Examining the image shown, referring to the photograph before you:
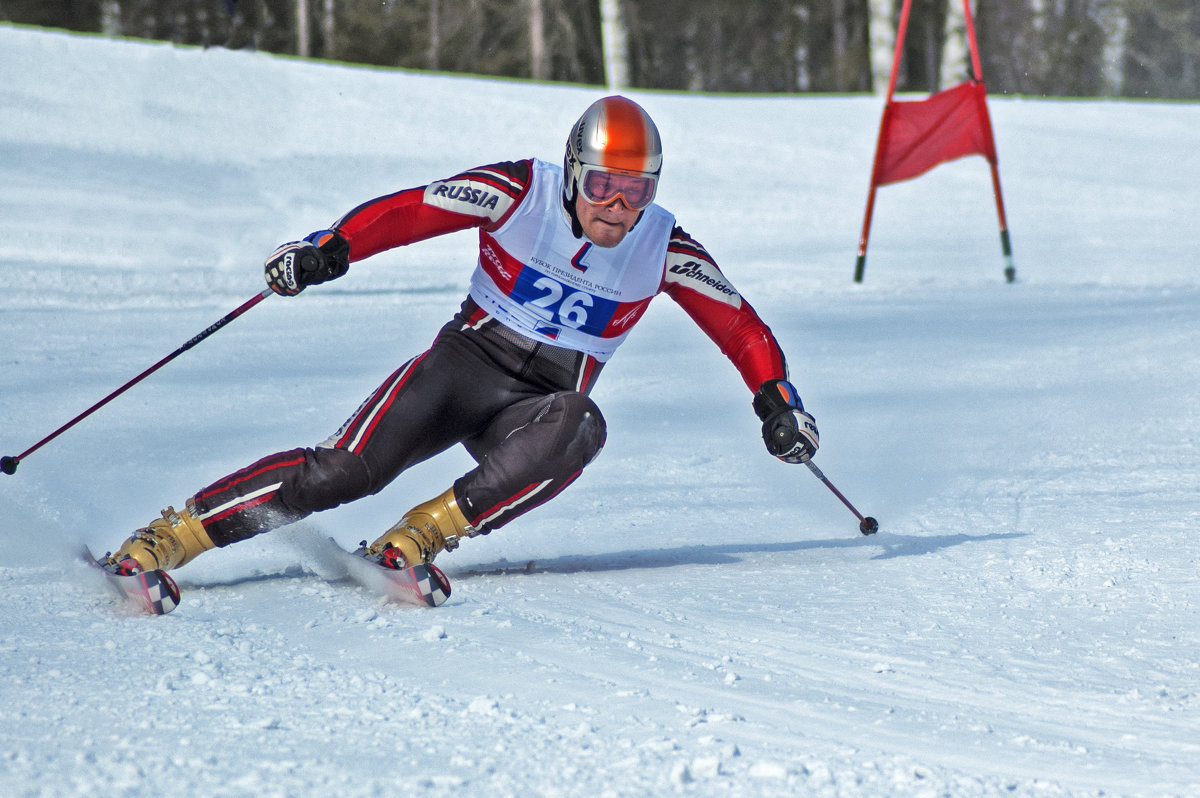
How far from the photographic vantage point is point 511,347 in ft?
11.0

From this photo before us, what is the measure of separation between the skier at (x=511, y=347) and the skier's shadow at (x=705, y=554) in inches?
12.2

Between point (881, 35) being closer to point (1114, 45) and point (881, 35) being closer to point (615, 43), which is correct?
point (615, 43)

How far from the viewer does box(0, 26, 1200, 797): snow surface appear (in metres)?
2.03

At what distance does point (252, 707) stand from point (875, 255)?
10046 millimetres

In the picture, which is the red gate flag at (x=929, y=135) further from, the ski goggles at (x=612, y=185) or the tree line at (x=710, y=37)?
the tree line at (x=710, y=37)

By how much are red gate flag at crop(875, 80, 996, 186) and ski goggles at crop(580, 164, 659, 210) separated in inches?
264

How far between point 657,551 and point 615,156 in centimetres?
116

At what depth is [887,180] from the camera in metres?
9.59

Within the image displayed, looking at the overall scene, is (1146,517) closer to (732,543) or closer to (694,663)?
(732,543)

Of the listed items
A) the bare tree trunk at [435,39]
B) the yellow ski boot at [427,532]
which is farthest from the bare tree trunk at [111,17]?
the yellow ski boot at [427,532]

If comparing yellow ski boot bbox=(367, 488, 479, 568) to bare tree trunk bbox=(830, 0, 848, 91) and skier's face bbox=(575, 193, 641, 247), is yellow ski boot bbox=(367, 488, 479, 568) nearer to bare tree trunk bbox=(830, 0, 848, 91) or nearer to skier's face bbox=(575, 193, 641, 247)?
skier's face bbox=(575, 193, 641, 247)

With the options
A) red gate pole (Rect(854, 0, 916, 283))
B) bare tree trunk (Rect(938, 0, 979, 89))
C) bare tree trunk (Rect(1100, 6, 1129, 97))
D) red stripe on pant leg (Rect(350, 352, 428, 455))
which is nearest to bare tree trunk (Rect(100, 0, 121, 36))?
bare tree trunk (Rect(938, 0, 979, 89))

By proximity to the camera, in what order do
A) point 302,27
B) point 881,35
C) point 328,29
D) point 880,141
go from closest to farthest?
point 880,141 < point 881,35 < point 302,27 < point 328,29

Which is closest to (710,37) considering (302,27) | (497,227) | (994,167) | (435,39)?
(435,39)
